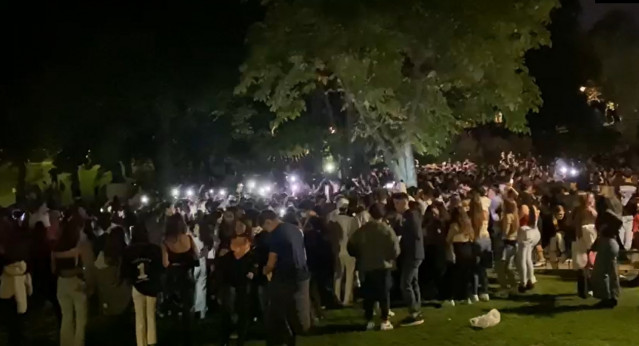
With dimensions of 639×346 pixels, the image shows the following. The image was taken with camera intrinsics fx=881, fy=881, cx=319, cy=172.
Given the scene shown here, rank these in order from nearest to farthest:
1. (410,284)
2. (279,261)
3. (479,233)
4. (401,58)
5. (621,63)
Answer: (279,261) < (410,284) < (479,233) < (401,58) < (621,63)

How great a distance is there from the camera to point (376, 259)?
1178 centimetres

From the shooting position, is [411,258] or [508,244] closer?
[411,258]

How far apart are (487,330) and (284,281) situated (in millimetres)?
3346

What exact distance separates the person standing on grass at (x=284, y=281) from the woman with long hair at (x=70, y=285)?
2.47 m

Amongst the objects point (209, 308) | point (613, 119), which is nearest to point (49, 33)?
point (209, 308)

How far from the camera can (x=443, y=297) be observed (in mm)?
14219

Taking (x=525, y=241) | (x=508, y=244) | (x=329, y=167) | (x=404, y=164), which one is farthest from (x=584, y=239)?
(x=329, y=167)

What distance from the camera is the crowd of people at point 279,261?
1055 cm

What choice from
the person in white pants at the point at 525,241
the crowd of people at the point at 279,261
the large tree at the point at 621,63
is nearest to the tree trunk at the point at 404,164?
the crowd of people at the point at 279,261

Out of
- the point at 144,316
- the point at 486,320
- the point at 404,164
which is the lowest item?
the point at 486,320

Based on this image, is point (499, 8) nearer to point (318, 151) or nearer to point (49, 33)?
point (318, 151)

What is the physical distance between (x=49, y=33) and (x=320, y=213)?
18.6 metres

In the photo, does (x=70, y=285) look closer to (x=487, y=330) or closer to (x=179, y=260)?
(x=179, y=260)

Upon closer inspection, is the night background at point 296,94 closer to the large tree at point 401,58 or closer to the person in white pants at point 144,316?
the large tree at point 401,58
